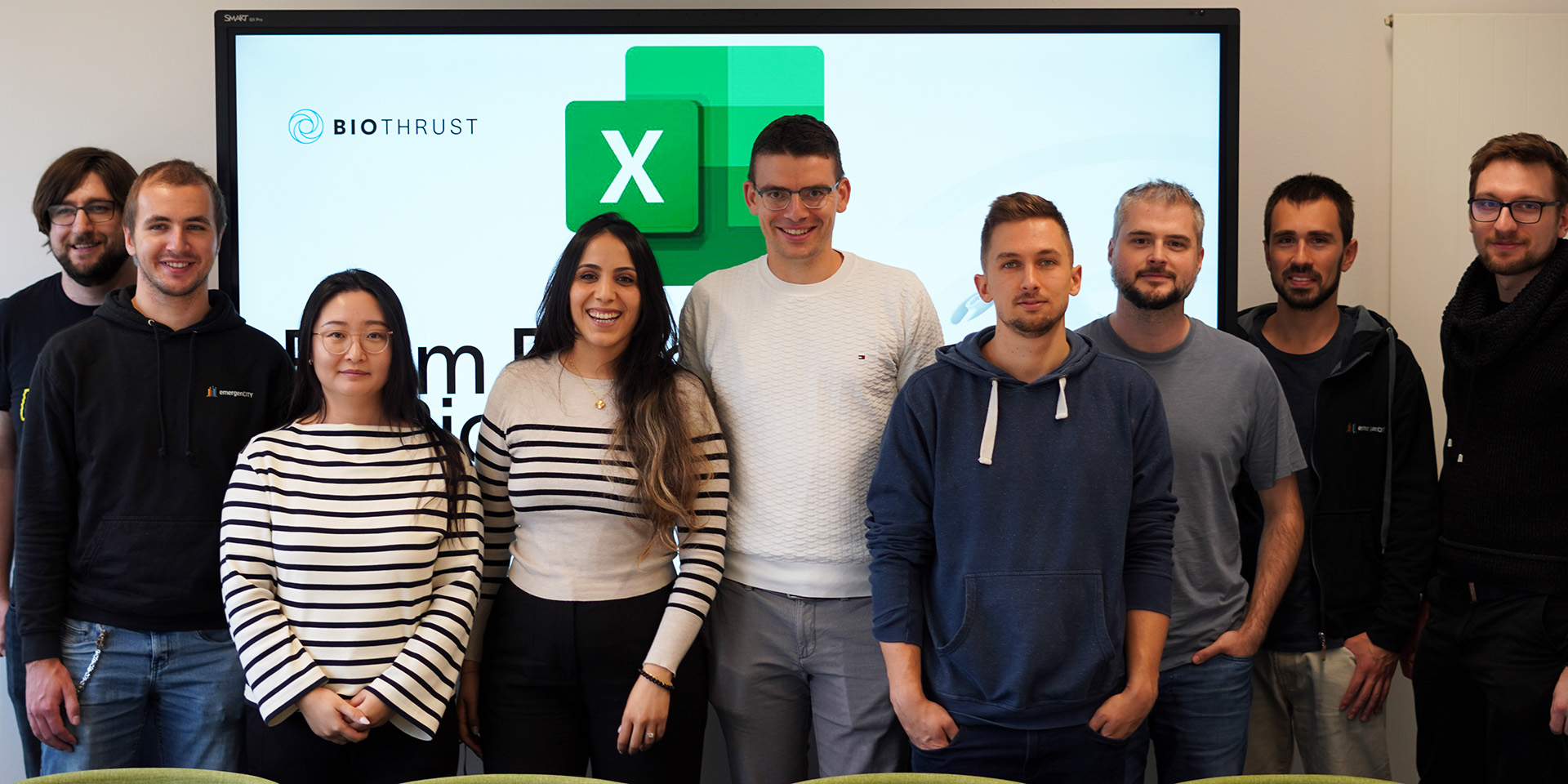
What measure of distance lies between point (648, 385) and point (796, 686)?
68cm

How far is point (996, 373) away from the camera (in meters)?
1.73

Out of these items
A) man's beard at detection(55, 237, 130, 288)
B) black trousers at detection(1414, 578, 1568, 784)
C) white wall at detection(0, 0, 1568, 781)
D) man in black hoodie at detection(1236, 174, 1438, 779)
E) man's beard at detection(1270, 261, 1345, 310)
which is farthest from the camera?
white wall at detection(0, 0, 1568, 781)

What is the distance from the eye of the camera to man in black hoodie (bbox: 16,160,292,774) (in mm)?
1976

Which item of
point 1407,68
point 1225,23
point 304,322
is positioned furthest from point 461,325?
point 1407,68

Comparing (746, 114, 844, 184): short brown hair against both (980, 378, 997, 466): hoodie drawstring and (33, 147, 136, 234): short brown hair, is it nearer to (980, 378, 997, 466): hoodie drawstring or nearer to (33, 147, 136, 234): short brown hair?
(980, 378, 997, 466): hoodie drawstring

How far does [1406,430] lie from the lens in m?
2.22

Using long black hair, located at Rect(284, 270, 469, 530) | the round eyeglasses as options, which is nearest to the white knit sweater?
long black hair, located at Rect(284, 270, 469, 530)

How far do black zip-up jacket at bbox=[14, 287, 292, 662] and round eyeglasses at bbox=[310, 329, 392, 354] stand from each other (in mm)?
378

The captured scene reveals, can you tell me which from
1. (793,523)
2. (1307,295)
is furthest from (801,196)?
(1307,295)

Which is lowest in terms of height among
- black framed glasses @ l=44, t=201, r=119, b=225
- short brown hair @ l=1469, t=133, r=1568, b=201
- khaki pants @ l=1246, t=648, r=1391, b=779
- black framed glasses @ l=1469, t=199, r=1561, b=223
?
khaki pants @ l=1246, t=648, r=1391, b=779

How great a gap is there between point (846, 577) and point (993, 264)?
663 mm

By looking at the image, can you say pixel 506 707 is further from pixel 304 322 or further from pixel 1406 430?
pixel 1406 430

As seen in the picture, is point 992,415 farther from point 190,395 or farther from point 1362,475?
point 190,395

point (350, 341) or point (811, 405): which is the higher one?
point (350, 341)
